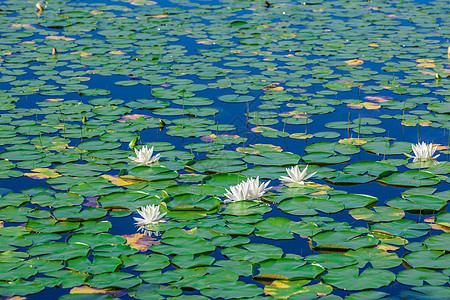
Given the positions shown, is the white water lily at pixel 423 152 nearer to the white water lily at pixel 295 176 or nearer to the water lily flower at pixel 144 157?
the white water lily at pixel 295 176

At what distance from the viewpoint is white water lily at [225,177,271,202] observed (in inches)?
175

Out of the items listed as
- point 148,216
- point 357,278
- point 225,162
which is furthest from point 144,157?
point 357,278

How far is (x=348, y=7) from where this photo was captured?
11.9 meters

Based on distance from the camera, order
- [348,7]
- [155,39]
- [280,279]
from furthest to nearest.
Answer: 1. [348,7]
2. [155,39]
3. [280,279]

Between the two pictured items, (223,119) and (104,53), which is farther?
(104,53)

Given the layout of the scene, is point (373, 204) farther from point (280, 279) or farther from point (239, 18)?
point (239, 18)

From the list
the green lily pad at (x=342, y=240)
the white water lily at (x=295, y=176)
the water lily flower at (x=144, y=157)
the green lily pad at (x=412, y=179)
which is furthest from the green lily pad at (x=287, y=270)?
the water lily flower at (x=144, y=157)

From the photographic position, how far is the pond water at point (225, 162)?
3.56 m

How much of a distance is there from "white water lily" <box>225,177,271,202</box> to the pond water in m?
0.01

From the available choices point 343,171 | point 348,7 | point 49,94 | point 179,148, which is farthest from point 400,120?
point 348,7

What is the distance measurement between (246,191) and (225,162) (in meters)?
0.83

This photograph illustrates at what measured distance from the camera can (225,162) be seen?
524cm

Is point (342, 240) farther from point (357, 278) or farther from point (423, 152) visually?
point (423, 152)

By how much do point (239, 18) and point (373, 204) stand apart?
737 centimetres
